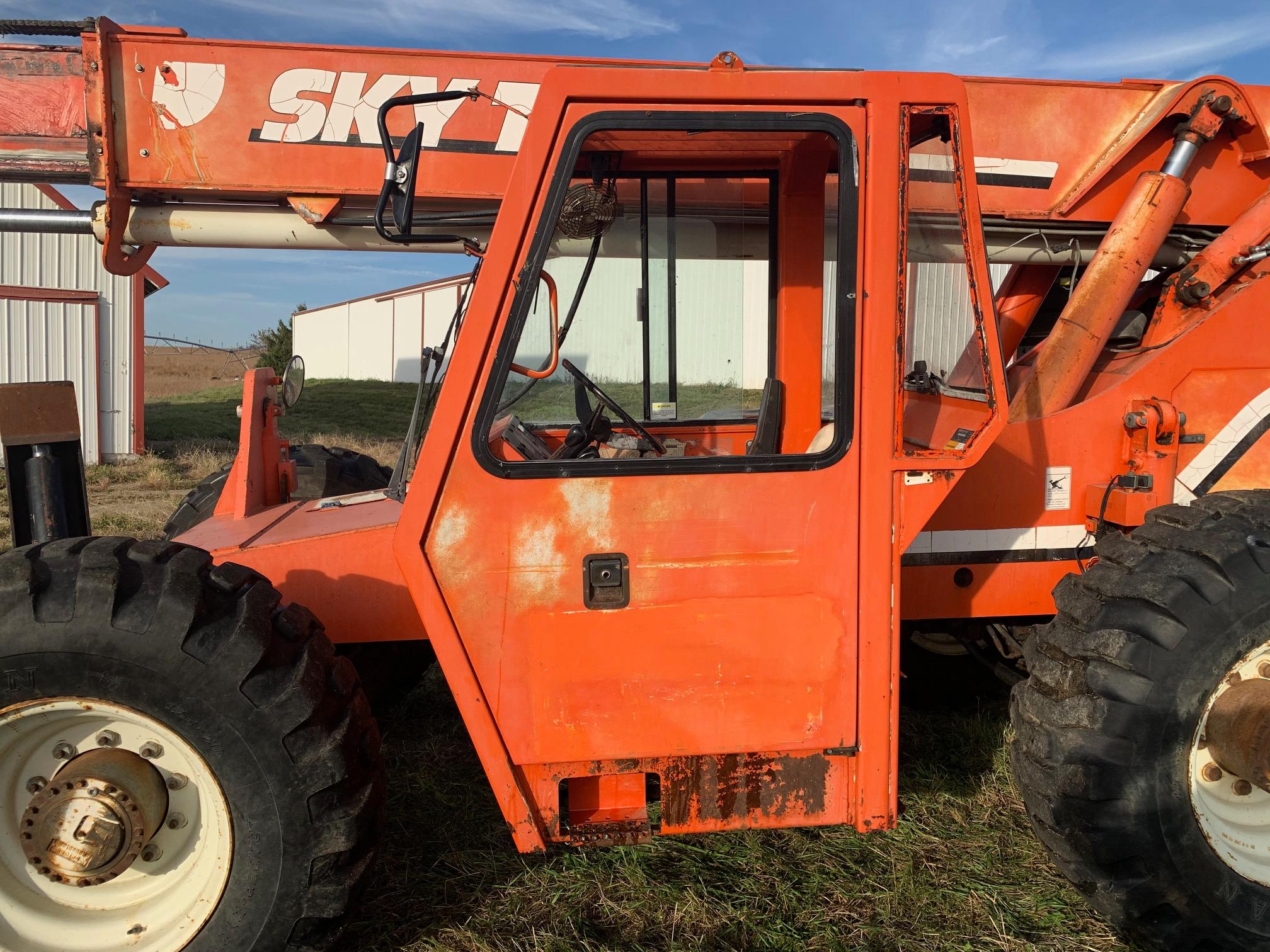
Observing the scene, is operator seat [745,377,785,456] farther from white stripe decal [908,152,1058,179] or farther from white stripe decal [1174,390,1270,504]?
white stripe decal [1174,390,1270,504]

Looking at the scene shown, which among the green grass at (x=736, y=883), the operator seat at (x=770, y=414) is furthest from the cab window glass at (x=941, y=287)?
the green grass at (x=736, y=883)

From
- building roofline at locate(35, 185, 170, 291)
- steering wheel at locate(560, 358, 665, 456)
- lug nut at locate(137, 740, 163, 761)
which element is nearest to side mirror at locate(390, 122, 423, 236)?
steering wheel at locate(560, 358, 665, 456)

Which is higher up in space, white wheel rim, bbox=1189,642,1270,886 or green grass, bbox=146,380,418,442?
green grass, bbox=146,380,418,442

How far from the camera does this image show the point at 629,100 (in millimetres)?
2385

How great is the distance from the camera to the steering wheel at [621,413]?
304 cm

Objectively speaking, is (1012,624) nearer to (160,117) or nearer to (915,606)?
(915,606)

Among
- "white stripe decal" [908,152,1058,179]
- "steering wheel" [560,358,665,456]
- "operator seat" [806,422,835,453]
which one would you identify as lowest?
"operator seat" [806,422,835,453]

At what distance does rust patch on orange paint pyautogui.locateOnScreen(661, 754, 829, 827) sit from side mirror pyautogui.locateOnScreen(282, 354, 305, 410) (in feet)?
6.60

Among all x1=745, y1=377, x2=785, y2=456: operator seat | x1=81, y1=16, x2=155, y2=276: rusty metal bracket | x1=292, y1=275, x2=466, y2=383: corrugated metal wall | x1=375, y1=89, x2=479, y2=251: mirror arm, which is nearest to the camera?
x1=375, y1=89, x2=479, y2=251: mirror arm

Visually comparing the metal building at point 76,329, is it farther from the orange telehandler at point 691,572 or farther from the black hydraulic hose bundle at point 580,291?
the black hydraulic hose bundle at point 580,291

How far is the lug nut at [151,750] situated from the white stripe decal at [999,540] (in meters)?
2.32

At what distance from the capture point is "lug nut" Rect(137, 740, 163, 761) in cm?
246

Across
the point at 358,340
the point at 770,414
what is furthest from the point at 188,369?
the point at 770,414

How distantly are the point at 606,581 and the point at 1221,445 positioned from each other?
219 cm
